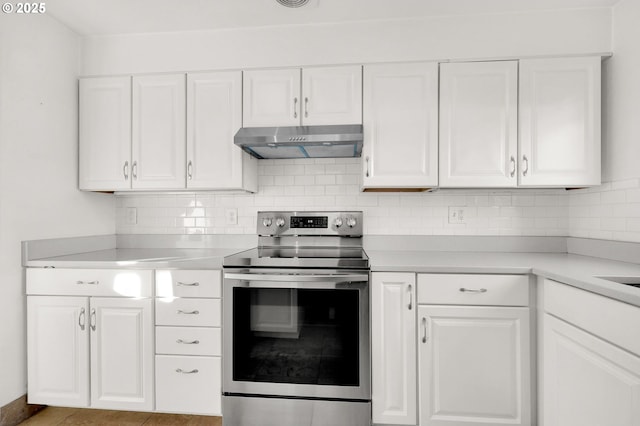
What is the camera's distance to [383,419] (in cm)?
176

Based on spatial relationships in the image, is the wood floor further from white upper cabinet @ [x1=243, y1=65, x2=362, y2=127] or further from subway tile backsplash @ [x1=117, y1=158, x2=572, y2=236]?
white upper cabinet @ [x1=243, y1=65, x2=362, y2=127]

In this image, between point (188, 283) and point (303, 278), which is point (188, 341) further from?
point (303, 278)

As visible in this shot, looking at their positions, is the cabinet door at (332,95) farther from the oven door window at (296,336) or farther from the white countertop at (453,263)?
the oven door window at (296,336)

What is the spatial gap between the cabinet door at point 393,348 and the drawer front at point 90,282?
1.24 m

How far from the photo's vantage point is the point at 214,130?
85.7 inches

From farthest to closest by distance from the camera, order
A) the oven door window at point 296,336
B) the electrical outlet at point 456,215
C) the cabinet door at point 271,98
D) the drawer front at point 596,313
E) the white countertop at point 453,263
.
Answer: the electrical outlet at point 456,215 < the cabinet door at point 271,98 < the oven door window at point 296,336 < the white countertop at point 453,263 < the drawer front at point 596,313

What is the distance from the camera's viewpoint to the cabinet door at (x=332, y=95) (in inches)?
82.2

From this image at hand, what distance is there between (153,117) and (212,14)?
726 mm

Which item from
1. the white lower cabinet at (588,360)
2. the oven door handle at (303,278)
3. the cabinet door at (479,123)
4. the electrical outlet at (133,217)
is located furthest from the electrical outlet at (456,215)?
the electrical outlet at (133,217)

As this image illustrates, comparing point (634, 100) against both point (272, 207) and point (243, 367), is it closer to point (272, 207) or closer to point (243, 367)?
point (272, 207)

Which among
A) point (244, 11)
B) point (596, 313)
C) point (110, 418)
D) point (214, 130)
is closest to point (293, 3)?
point (244, 11)

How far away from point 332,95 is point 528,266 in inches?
56.0

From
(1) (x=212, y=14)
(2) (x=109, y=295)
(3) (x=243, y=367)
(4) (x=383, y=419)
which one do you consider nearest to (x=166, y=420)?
(3) (x=243, y=367)

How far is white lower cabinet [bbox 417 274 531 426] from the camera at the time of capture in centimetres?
168
